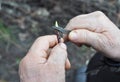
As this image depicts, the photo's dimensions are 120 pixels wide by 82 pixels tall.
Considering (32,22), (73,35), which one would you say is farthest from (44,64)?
(32,22)

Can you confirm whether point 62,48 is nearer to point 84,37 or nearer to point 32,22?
point 84,37

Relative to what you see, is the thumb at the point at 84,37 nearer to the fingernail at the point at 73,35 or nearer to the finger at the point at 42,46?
the fingernail at the point at 73,35

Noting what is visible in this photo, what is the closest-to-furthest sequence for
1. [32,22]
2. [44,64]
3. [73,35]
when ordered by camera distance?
[44,64], [73,35], [32,22]

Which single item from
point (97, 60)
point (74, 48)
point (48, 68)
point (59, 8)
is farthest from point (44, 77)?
point (59, 8)

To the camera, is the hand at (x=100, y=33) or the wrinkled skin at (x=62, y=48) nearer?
the wrinkled skin at (x=62, y=48)

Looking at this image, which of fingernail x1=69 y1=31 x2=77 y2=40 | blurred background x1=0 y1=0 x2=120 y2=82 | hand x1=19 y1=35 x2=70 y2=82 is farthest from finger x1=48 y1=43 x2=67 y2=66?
blurred background x1=0 y1=0 x2=120 y2=82

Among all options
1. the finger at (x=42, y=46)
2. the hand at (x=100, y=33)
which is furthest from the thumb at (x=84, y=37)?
the finger at (x=42, y=46)
